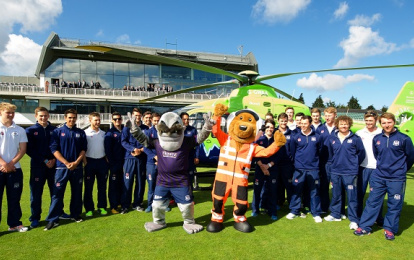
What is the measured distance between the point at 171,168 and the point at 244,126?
1.32 metres

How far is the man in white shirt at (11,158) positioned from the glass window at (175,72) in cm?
2717

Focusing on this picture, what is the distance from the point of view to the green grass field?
333 centimetres

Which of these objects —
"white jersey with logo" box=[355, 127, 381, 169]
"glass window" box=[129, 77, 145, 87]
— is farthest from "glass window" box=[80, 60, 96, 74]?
"white jersey with logo" box=[355, 127, 381, 169]

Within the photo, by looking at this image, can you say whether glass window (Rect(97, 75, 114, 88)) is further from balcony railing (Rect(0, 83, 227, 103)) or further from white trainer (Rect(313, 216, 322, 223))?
white trainer (Rect(313, 216, 322, 223))

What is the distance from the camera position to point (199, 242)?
3646 millimetres

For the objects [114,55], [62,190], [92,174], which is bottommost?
[62,190]

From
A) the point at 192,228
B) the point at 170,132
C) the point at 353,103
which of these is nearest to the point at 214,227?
the point at 192,228

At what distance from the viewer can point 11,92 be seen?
24594mm

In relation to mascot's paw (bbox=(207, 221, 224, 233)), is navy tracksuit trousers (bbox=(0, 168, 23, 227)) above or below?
above

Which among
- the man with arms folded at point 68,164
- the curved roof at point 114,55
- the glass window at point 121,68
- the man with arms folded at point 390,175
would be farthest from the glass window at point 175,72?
the man with arms folded at point 390,175

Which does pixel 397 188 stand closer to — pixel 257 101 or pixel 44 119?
pixel 257 101

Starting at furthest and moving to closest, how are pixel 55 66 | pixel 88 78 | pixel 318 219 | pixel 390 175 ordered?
pixel 88 78 → pixel 55 66 → pixel 318 219 → pixel 390 175

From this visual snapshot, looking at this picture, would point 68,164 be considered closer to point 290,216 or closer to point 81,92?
point 290,216

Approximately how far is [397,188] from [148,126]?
4.45 m
